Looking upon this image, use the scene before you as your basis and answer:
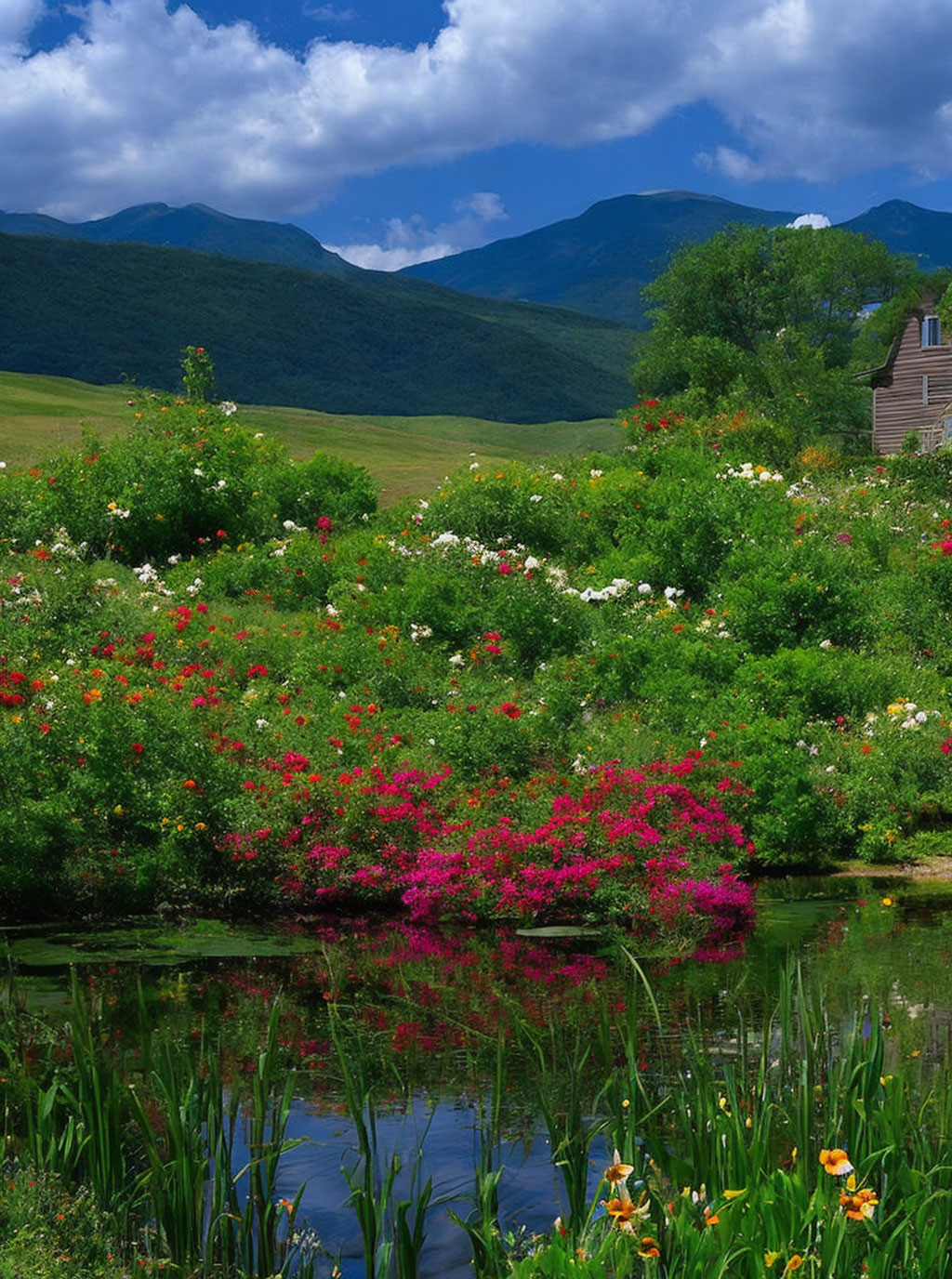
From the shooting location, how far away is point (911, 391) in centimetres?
5438

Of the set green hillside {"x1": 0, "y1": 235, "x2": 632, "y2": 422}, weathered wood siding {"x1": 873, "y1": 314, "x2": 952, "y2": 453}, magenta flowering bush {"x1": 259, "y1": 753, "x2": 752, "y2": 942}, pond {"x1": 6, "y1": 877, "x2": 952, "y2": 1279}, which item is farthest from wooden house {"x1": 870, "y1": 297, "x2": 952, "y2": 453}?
green hillside {"x1": 0, "y1": 235, "x2": 632, "y2": 422}

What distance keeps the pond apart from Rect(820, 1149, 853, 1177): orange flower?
99 centimetres

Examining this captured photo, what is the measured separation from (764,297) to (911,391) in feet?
44.5

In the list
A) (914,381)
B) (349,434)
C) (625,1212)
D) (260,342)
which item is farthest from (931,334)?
(260,342)

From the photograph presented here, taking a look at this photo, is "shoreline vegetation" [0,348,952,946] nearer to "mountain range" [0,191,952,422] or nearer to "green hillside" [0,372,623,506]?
"green hillside" [0,372,623,506]

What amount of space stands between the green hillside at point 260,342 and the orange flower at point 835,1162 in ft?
495

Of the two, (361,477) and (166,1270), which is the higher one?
(361,477)

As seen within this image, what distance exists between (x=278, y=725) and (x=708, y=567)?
7.59 m

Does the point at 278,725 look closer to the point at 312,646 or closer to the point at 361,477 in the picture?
the point at 312,646

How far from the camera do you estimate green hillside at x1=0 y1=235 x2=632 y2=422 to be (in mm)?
162000

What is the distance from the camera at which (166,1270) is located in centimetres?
537

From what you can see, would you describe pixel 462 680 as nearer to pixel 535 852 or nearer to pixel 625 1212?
pixel 535 852

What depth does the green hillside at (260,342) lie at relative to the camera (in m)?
162

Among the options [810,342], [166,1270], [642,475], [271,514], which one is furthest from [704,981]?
[810,342]
